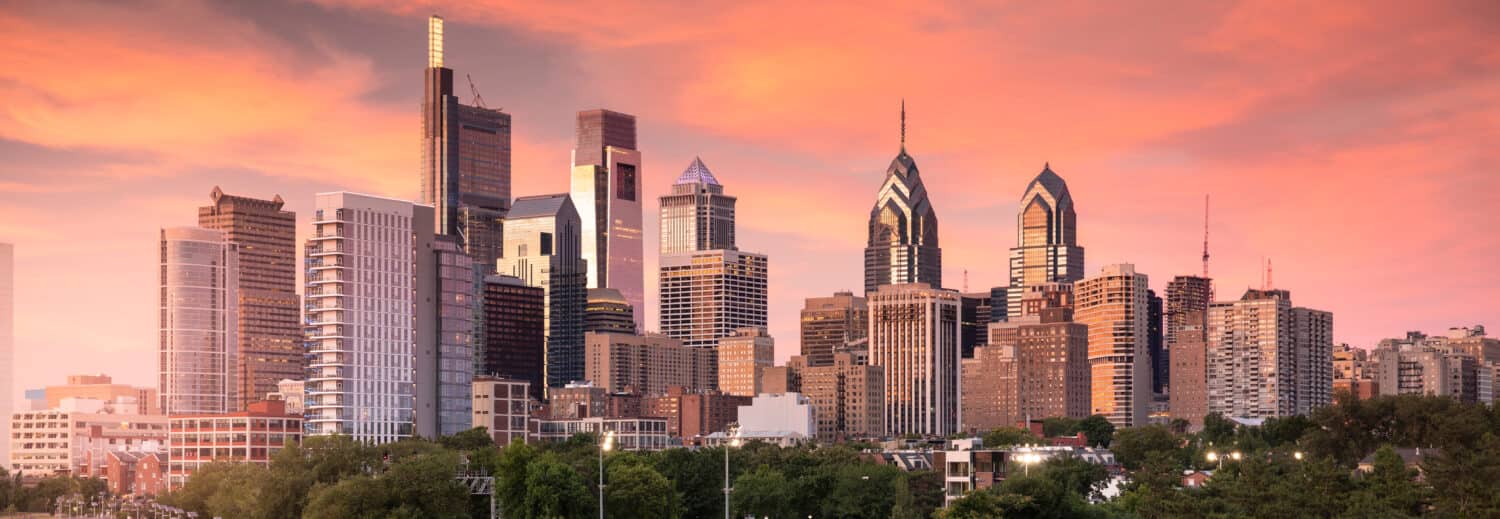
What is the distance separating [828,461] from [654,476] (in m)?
47.2

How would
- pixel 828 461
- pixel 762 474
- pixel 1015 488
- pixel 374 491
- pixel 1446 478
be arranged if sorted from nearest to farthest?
pixel 1015 488, pixel 1446 478, pixel 374 491, pixel 762 474, pixel 828 461

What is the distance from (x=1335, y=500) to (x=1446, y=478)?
7842mm

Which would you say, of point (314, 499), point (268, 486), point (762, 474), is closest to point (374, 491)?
point (314, 499)

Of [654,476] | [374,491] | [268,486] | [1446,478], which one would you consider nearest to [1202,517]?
[1446,478]

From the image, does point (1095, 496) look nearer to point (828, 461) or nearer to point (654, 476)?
point (828, 461)

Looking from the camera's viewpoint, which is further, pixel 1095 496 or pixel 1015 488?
pixel 1095 496

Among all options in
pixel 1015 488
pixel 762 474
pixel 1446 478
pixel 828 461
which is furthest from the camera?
pixel 828 461

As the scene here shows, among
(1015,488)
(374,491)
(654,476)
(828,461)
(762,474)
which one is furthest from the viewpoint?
(828,461)

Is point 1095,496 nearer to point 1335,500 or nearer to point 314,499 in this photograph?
point 1335,500

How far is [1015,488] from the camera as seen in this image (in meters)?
114

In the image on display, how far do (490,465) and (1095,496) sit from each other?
5870 cm

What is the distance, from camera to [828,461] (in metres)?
195

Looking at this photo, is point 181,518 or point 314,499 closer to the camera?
point 314,499

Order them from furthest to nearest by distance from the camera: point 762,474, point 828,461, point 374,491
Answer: point 828,461 < point 762,474 < point 374,491
